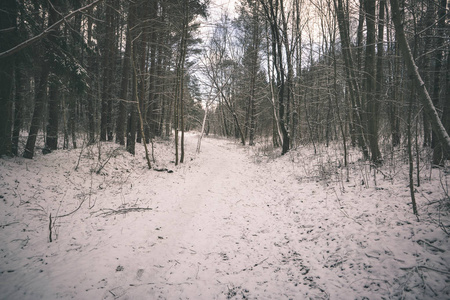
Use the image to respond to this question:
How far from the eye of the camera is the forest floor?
8.84 ft

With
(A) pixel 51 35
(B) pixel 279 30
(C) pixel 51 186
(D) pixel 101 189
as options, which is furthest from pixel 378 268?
(B) pixel 279 30

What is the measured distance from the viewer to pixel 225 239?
4188mm

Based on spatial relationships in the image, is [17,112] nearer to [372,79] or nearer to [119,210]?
[119,210]

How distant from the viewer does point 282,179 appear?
7688 mm

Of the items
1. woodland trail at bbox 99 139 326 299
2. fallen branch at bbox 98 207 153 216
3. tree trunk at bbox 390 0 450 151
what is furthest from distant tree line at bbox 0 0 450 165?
fallen branch at bbox 98 207 153 216

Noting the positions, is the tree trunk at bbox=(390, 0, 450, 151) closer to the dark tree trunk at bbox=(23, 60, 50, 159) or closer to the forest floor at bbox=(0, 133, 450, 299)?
the forest floor at bbox=(0, 133, 450, 299)

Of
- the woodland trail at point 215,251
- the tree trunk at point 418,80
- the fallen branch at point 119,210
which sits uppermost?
the tree trunk at point 418,80

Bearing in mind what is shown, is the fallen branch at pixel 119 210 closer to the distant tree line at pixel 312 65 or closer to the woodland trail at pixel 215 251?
the woodland trail at pixel 215 251

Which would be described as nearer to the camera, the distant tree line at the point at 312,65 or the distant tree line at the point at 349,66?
the distant tree line at the point at 312,65

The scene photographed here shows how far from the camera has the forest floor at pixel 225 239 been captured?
8.84 feet

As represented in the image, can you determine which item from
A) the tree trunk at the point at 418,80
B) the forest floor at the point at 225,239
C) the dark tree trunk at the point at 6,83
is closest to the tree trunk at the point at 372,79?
the forest floor at the point at 225,239

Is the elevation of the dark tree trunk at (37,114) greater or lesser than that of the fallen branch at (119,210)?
greater

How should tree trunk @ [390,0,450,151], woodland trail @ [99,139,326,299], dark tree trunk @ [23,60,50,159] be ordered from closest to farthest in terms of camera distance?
woodland trail @ [99,139,326,299] < tree trunk @ [390,0,450,151] < dark tree trunk @ [23,60,50,159]

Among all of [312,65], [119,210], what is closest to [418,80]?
[312,65]
